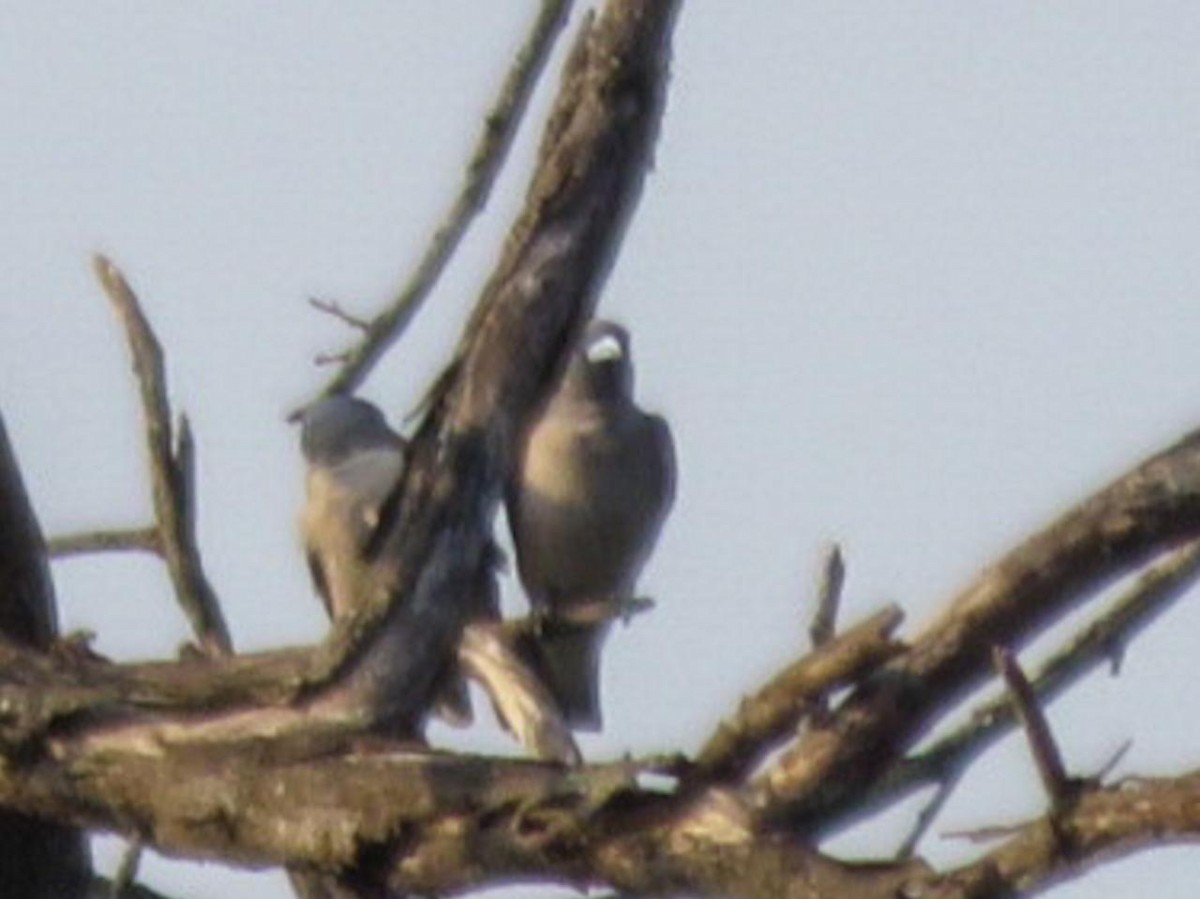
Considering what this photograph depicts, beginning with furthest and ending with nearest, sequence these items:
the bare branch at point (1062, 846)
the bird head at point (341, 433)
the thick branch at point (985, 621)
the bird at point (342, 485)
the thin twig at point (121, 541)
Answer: the bird head at point (341, 433) < the bird at point (342, 485) < the thin twig at point (121, 541) < the thick branch at point (985, 621) < the bare branch at point (1062, 846)

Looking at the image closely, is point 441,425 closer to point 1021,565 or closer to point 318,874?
point 318,874

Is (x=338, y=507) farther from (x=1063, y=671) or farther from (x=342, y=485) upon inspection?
(x=1063, y=671)

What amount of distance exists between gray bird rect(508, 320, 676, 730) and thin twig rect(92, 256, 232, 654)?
15.8ft

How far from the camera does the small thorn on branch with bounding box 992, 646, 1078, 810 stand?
7.97 feet

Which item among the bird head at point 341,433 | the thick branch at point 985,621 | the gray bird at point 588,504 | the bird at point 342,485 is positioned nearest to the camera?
the thick branch at point 985,621

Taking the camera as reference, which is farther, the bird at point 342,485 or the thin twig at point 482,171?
the bird at point 342,485

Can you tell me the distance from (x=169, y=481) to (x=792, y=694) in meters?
1.21

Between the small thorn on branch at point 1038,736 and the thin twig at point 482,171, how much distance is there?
1.60 metres

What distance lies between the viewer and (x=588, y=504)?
8820 mm

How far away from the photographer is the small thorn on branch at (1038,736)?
243cm

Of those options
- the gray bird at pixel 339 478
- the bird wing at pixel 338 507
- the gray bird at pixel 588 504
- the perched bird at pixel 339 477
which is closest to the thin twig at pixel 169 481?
the gray bird at pixel 339 478

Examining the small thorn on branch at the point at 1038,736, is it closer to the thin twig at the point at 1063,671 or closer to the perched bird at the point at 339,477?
the thin twig at the point at 1063,671

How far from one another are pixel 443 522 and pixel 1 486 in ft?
1.68

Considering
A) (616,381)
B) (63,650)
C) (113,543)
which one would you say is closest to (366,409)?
(616,381)
